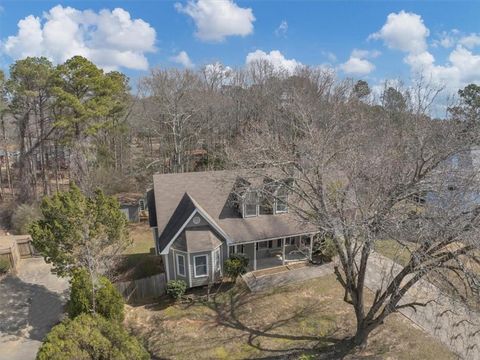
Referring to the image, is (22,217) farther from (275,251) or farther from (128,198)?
(275,251)

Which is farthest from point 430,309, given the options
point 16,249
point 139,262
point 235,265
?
point 16,249

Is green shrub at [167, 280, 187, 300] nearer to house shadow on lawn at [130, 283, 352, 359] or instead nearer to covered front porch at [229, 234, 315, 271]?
house shadow on lawn at [130, 283, 352, 359]

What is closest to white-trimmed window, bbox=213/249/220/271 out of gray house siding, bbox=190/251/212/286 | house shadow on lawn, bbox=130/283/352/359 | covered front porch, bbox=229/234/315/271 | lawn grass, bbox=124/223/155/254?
gray house siding, bbox=190/251/212/286

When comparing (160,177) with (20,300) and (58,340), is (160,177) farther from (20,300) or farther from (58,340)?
(58,340)

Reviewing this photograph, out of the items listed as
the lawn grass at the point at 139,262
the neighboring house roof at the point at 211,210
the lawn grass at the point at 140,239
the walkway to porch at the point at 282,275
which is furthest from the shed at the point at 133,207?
the walkway to porch at the point at 282,275

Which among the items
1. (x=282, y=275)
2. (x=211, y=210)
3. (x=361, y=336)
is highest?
(x=211, y=210)

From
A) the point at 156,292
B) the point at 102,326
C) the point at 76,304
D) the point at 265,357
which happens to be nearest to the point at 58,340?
the point at 102,326

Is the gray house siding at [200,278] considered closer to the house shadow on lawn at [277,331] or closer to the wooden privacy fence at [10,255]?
the house shadow on lawn at [277,331]
